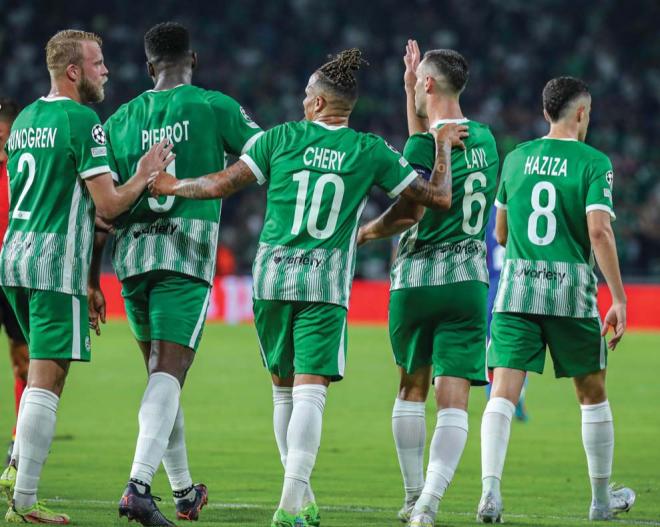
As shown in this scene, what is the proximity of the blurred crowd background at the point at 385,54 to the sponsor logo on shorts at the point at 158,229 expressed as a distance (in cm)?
2241

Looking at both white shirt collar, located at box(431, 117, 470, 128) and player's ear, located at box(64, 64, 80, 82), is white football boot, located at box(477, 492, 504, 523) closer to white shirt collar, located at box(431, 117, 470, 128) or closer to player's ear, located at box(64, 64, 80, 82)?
white shirt collar, located at box(431, 117, 470, 128)

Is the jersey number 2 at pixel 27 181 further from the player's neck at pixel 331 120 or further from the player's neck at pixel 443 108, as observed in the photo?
the player's neck at pixel 443 108

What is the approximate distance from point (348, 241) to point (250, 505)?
1916mm

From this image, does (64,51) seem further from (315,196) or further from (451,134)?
(451,134)

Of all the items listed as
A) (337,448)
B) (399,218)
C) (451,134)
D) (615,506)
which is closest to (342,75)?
(451,134)

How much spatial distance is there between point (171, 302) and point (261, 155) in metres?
0.85

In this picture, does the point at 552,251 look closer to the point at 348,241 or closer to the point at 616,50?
the point at 348,241

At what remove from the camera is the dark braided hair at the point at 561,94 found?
23.2ft

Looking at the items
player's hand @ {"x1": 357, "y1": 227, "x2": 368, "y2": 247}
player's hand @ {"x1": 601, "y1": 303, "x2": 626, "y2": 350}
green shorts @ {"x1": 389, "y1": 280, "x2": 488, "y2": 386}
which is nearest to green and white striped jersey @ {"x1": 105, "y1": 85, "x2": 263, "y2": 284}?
player's hand @ {"x1": 357, "y1": 227, "x2": 368, "y2": 247}

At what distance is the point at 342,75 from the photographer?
6.35m

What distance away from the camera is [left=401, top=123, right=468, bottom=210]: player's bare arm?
6.30 metres

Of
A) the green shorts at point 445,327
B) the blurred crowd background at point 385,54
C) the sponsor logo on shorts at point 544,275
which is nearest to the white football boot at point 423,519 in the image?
the green shorts at point 445,327

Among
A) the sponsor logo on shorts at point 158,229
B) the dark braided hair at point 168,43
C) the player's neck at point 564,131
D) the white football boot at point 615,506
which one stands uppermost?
the dark braided hair at point 168,43

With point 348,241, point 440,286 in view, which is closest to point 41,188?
point 348,241
